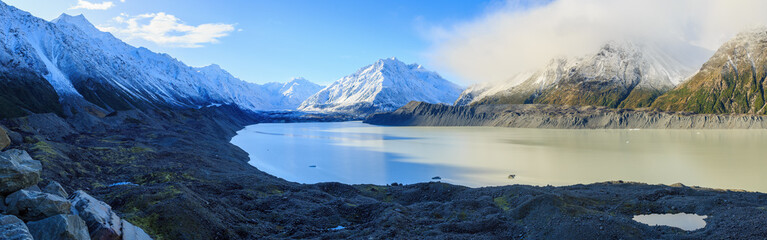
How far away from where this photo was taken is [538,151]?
65.4 m

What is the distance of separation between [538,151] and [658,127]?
322ft

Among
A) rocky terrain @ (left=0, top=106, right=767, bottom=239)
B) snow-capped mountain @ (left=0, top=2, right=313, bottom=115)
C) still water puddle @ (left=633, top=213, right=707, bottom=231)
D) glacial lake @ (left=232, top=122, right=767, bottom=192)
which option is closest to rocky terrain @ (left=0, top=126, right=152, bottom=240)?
rocky terrain @ (left=0, top=106, right=767, bottom=239)

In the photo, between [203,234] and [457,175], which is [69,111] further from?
[203,234]

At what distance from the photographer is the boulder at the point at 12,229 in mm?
8945

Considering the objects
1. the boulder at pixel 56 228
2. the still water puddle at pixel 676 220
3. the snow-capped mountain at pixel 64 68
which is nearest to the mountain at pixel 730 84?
the still water puddle at pixel 676 220

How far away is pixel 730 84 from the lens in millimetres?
160625

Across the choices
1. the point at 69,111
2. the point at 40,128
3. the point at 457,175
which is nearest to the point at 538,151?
the point at 457,175

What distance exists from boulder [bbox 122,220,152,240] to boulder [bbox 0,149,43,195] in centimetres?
310

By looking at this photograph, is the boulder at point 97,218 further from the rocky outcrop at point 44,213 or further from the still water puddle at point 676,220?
the still water puddle at point 676,220

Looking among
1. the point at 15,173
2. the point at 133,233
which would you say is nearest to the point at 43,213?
the point at 15,173

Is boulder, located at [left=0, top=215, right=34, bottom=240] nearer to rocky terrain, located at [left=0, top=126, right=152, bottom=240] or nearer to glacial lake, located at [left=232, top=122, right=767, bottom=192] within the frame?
rocky terrain, located at [left=0, top=126, right=152, bottom=240]

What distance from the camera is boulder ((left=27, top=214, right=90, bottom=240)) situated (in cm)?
1003

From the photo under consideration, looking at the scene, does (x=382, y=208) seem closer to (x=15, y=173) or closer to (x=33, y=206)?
(x=33, y=206)

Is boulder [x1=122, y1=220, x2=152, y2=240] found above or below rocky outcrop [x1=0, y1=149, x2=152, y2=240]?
below
